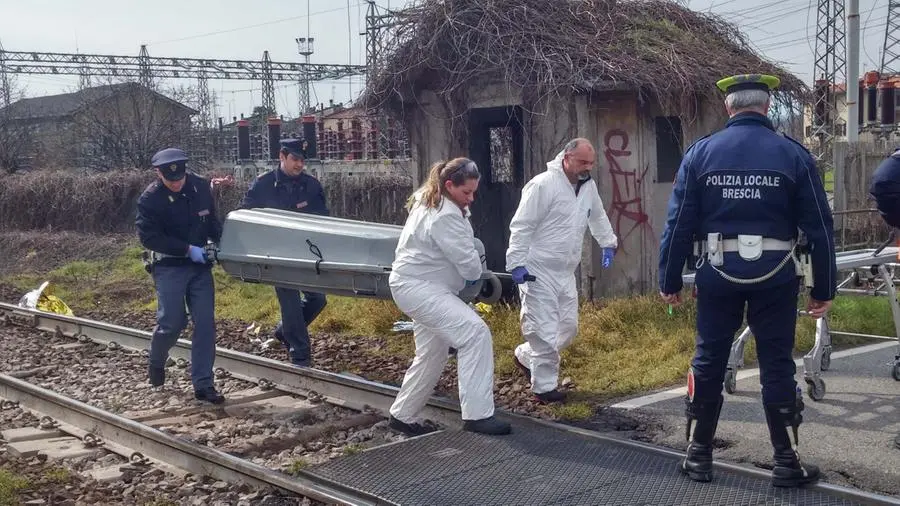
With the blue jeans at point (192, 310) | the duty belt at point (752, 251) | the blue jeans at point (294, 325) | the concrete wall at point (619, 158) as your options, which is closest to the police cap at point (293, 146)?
the blue jeans at point (294, 325)

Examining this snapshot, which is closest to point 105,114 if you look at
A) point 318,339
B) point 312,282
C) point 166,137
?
point 166,137

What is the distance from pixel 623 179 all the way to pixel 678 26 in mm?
2315

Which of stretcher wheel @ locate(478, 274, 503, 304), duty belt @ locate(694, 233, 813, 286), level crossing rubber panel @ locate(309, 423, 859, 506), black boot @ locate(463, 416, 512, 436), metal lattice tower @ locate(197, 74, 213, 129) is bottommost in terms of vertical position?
level crossing rubber panel @ locate(309, 423, 859, 506)

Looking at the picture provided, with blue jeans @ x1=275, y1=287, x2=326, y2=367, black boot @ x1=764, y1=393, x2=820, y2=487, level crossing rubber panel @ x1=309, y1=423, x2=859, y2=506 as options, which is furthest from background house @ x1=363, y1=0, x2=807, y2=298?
black boot @ x1=764, y1=393, x2=820, y2=487

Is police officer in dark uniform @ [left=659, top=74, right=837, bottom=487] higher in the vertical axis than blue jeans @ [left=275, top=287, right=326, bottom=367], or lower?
higher

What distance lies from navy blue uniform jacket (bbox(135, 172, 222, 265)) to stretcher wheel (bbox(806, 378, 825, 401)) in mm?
4837

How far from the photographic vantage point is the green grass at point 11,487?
609 cm

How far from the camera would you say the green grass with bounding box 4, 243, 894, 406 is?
8.80m

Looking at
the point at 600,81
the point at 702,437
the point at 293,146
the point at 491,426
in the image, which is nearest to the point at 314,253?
the point at 293,146

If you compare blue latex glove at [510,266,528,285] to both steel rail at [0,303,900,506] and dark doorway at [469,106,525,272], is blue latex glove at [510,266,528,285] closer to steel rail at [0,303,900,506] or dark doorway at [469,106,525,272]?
steel rail at [0,303,900,506]

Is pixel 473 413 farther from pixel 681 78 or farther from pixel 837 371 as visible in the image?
→ pixel 681 78

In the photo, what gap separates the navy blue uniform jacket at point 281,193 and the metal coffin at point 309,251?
28 centimetres

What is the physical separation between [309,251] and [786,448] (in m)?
4.22

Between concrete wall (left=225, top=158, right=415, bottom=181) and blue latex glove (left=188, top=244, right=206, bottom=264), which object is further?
concrete wall (left=225, top=158, right=415, bottom=181)
